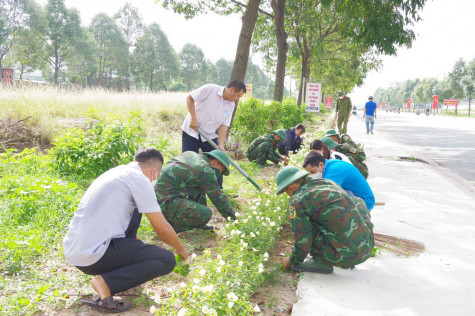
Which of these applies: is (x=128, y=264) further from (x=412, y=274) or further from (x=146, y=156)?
(x=412, y=274)

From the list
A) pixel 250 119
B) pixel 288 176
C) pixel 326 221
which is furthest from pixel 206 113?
pixel 250 119

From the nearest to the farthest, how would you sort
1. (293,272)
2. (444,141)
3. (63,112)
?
(293,272) < (63,112) < (444,141)

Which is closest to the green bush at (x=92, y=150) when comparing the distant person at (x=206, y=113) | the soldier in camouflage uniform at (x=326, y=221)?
the distant person at (x=206, y=113)

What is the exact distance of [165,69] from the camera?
5247 cm

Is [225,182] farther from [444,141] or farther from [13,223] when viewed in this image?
[444,141]

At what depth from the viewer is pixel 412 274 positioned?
129 inches

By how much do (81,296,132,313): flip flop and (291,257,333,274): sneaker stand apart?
149 cm

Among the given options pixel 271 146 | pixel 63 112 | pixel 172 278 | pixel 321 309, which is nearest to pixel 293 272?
pixel 321 309

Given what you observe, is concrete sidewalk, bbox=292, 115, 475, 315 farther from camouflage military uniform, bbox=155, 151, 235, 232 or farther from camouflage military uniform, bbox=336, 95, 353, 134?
camouflage military uniform, bbox=336, 95, 353, 134

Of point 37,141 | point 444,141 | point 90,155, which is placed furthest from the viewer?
point 444,141

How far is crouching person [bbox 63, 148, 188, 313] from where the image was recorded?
242 centimetres

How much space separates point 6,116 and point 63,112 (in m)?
1.58

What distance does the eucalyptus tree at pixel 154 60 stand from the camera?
49.5m

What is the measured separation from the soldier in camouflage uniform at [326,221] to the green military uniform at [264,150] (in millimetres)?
4399
